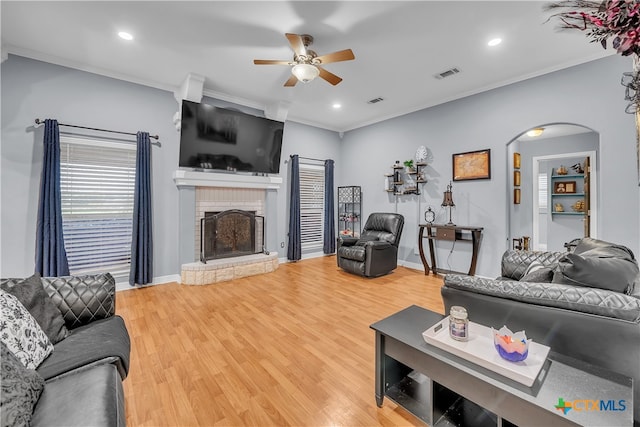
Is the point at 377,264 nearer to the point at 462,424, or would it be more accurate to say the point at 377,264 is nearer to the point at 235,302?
the point at 235,302

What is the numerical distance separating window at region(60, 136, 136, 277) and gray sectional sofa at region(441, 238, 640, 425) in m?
4.32

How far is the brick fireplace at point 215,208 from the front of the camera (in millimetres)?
4125

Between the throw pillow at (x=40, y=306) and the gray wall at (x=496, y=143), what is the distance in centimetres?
484

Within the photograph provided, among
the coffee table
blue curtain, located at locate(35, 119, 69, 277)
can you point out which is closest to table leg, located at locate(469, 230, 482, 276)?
the coffee table

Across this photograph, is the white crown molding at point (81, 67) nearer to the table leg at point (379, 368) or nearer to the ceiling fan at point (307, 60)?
the ceiling fan at point (307, 60)

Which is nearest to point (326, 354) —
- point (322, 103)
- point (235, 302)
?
point (235, 302)

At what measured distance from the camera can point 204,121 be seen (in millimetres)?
4113

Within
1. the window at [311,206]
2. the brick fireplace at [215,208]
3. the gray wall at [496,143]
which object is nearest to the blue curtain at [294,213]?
the window at [311,206]

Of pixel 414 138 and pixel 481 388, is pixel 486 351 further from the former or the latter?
pixel 414 138

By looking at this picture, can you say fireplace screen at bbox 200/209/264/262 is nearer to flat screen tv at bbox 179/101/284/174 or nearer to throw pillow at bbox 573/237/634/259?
flat screen tv at bbox 179/101/284/174

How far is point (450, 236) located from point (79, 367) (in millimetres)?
4383

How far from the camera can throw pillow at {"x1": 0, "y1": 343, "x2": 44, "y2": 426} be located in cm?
89

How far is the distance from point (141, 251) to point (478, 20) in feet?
16.2

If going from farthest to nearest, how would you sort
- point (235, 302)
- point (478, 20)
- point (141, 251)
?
point (141, 251), point (235, 302), point (478, 20)
